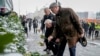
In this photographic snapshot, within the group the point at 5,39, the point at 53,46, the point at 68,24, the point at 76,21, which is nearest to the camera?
the point at 5,39

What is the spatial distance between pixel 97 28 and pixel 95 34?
212 cm

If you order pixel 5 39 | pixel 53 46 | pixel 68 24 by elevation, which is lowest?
pixel 53 46

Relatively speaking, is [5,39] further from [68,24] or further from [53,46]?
[53,46]

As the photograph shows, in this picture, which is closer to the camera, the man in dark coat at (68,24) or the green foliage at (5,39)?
the green foliage at (5,39)

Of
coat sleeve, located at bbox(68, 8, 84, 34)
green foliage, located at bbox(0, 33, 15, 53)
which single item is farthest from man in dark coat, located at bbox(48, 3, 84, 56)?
green foliage, located at bbox(0, 33, 15, 53)

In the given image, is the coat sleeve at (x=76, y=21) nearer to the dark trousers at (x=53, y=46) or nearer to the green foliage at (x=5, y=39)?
the dark trousers at (x=53, y=46)

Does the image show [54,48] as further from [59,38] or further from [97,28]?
[97,28]

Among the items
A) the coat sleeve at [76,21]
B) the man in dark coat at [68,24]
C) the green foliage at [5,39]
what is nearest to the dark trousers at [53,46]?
the man in dark coat at [68,24]

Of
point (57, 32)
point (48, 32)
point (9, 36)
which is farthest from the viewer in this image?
point (48, 32)

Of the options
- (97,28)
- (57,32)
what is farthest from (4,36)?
(97,28)

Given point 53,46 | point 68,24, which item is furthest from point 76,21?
point 53,46

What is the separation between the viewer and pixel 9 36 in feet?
2.21

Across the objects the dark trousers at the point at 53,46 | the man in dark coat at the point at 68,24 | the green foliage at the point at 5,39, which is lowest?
the dark trousers at the point at 53,46

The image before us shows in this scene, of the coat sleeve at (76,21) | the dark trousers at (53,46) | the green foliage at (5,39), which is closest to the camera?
the green foliage at (5,39)
